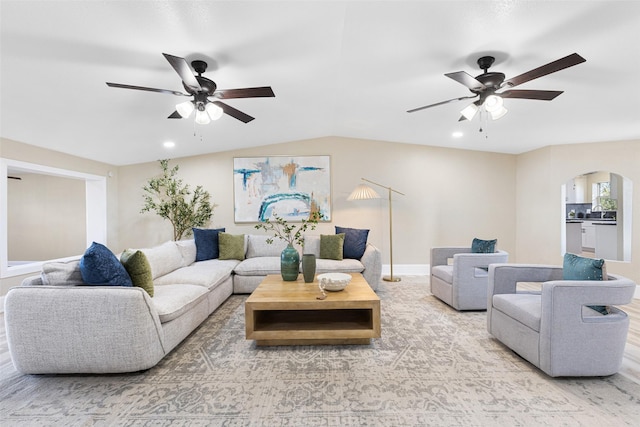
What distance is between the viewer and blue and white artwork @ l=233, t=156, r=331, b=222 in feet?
17.1

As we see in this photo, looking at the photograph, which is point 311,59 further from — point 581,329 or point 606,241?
point 606,241

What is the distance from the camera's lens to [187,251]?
4.14m

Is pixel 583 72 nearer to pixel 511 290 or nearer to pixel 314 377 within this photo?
pixel 511 290

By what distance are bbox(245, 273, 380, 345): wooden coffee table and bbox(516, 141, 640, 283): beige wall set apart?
3724 mm

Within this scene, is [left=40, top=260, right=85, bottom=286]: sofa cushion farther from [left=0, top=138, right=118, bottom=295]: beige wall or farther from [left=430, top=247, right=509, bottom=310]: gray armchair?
[left=430, top=247, right=509, bottom=310]: gray armchair

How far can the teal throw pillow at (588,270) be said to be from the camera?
Result: 205 cm

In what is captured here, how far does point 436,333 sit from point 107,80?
12.7 ft

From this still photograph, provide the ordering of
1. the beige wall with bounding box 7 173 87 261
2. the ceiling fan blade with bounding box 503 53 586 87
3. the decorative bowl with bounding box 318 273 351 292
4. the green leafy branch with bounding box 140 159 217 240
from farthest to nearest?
the beige wall with bounding box 7 173 87 261 < the green leafy branch with bounding box 140 159 217 240 < the decorative bowl with bounding box 318 273 351 292 < the ceiling fan blade with bounding box 503 53 586 87

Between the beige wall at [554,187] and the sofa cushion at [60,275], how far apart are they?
5.95 meters

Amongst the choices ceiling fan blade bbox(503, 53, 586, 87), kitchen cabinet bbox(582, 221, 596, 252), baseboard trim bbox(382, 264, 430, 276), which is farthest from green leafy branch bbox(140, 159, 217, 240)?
kitchen cabinet bbox(582, 221, 596, 252)

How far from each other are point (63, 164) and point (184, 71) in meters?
3.55

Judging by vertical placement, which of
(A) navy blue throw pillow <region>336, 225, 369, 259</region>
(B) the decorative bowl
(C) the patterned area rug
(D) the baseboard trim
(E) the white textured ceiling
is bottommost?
(C) the patterned area rug

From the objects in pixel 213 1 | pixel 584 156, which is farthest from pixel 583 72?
pixel 213 1

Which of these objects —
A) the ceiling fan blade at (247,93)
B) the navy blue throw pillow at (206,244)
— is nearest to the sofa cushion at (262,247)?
the navy blue throw pillow at (206,244)
